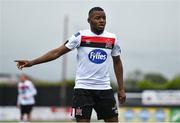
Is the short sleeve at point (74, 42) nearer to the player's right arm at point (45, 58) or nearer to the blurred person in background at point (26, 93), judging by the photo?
the player's right arm at point (45, 58)

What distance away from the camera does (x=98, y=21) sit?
850 cm

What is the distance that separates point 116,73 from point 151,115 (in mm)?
17943

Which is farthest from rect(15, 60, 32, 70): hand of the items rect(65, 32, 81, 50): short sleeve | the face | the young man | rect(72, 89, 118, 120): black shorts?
the face

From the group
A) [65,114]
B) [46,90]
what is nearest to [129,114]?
[65,114]

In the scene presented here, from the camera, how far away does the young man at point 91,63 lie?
8500 millimetres

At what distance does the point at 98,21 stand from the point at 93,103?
1117 millimetres

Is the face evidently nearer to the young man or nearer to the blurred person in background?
the young man

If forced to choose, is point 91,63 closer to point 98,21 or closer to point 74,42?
point 74,42

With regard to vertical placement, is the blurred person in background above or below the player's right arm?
below

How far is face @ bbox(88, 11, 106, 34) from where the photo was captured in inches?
334

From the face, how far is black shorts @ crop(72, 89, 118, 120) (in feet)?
2.76

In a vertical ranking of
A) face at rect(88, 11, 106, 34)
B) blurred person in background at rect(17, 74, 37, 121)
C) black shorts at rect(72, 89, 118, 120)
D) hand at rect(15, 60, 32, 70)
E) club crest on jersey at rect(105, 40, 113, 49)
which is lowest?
blurred person in background at rect(17, 74, 37, 121)

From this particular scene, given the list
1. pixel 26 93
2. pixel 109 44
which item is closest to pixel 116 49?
pixel 109 44

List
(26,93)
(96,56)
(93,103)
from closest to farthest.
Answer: (96,56) < (93,103) < (26,93)
